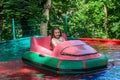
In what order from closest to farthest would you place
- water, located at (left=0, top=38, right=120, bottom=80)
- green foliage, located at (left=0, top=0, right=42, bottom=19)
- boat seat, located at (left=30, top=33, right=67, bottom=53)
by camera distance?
1. water, located at (left=0, top=38, right=120, bottom=80)
2. boat seat, located at (left=30, top=33, right=67, bottom=53)
3. green foliage, located at (left=0, top=0, right=42, bottom=19)

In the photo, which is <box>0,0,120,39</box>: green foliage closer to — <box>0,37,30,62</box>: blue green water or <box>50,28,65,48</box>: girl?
<box>0,37,30,62</box>: blue green water

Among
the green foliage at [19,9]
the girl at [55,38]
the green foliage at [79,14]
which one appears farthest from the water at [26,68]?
the green foliage at [79,14]

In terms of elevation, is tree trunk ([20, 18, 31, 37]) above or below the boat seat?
above

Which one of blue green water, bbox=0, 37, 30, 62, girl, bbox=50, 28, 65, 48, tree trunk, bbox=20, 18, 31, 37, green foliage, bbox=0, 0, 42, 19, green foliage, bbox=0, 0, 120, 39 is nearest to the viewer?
girl, bbox=50, 28, 65, 48

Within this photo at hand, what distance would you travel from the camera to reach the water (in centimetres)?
772

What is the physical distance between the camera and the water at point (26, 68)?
7.72 m

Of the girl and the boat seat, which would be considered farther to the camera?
the boat seat

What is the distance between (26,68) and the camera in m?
9.12

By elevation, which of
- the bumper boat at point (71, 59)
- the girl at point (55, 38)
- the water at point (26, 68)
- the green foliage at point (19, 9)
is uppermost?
the green foliage at point (19, 9)

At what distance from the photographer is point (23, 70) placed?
886cm

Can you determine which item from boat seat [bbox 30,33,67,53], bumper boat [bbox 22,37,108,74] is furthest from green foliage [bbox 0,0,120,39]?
bumper boat [bbox 22,37,108,74]

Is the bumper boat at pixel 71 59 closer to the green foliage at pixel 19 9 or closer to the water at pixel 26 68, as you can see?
the water at pixel 26 68

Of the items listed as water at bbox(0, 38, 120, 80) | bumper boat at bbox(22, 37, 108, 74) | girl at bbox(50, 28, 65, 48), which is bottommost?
water at bbox(0, 38, 120, 80)

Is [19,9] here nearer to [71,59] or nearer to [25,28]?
[25,28]
